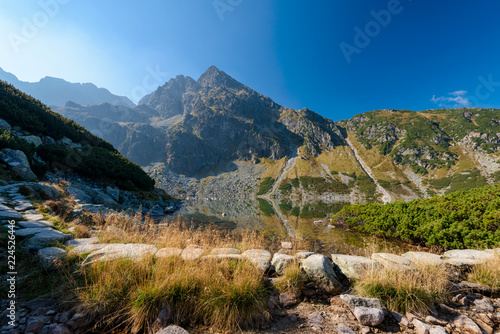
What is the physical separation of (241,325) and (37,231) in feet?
21.9

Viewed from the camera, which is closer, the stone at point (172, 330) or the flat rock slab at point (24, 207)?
the stone at point (172, 330)

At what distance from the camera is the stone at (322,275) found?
455cm

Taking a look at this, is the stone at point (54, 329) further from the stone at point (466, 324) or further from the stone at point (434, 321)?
the stone at point (466, 324)

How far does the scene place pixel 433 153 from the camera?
119125 millimetres

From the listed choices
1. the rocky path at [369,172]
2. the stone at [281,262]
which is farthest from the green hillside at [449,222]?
the rocky path at [369,172]

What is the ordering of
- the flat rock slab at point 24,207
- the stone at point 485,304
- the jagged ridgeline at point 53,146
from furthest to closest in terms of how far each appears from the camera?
the jagged ridgeline at point 53,146, the flat rock slab at point 24,207, the stone at point 485,304

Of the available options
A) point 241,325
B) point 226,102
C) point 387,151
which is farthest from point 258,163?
point 241,325

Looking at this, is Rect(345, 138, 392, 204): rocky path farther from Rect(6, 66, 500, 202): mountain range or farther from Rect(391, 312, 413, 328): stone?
Rect(391, 312, 413, 328): stone

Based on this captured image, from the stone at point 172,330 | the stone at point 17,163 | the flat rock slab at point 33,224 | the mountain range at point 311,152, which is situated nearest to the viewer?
the stone at point 172,330

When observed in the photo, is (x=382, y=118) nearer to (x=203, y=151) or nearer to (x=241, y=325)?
(x=203, y=151)

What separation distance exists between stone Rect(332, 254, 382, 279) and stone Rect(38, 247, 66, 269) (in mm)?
7164

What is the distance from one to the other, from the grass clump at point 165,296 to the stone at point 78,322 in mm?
99

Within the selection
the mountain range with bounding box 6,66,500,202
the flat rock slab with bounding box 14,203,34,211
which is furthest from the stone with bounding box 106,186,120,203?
the mountain range with bounding box 6,66,500,202

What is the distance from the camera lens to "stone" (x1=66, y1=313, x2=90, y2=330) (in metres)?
2.85
